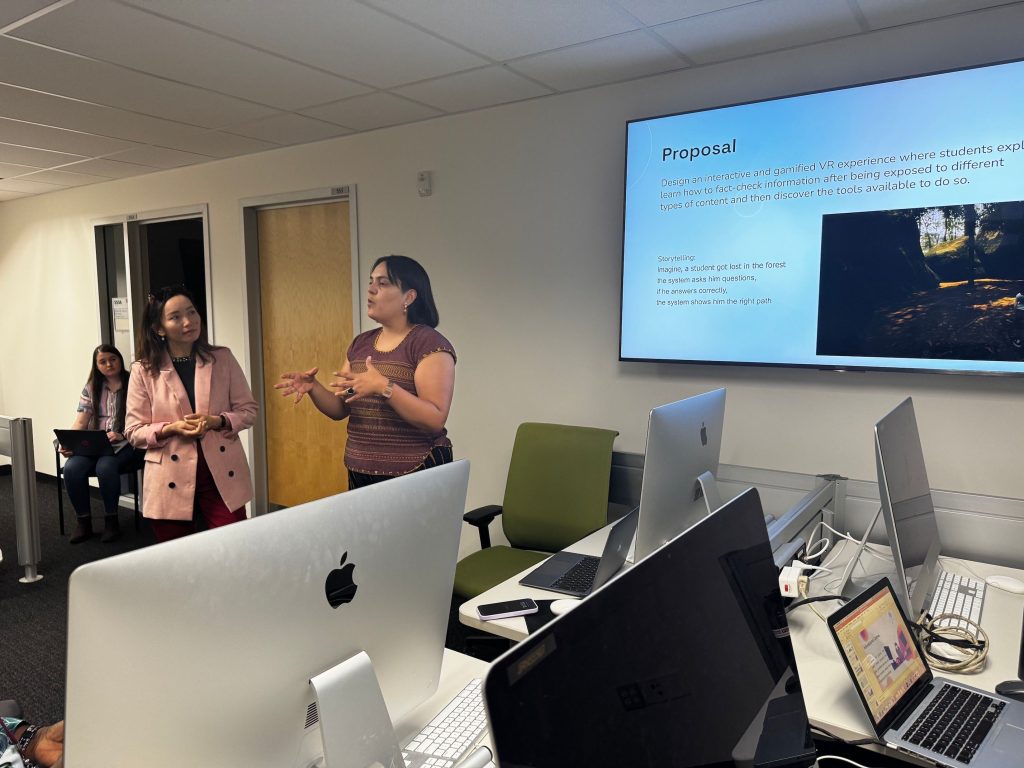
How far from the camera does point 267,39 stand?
8.18 ft

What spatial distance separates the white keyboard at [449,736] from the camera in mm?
1137

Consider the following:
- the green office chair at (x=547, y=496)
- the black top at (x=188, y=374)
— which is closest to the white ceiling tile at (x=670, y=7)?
the green office chair at (x=547, y=496)

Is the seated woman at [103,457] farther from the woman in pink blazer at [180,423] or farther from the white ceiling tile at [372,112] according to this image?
the white ceiling tile at [372,112]

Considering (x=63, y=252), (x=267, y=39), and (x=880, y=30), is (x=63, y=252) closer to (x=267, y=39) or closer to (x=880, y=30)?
(x=267, y=39)

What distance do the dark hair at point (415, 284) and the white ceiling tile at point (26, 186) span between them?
3551mm

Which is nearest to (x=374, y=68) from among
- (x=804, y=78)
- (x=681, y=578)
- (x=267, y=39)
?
(x=267, y=39)

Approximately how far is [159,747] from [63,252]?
19.9ft

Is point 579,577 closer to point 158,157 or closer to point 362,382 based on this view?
point 362,382

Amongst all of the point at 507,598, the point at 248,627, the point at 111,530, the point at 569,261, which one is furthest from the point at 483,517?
the point at 111,530

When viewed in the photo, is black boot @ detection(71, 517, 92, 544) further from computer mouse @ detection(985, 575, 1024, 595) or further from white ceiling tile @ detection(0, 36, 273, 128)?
computer mouse @ detection(985, 575, 1024, 595)

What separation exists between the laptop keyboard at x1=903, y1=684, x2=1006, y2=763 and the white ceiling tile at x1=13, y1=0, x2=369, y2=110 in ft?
9.56

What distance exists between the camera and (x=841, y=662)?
5.11 feet

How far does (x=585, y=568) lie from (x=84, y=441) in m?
3.65

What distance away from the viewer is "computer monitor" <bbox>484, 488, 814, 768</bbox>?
59cm
